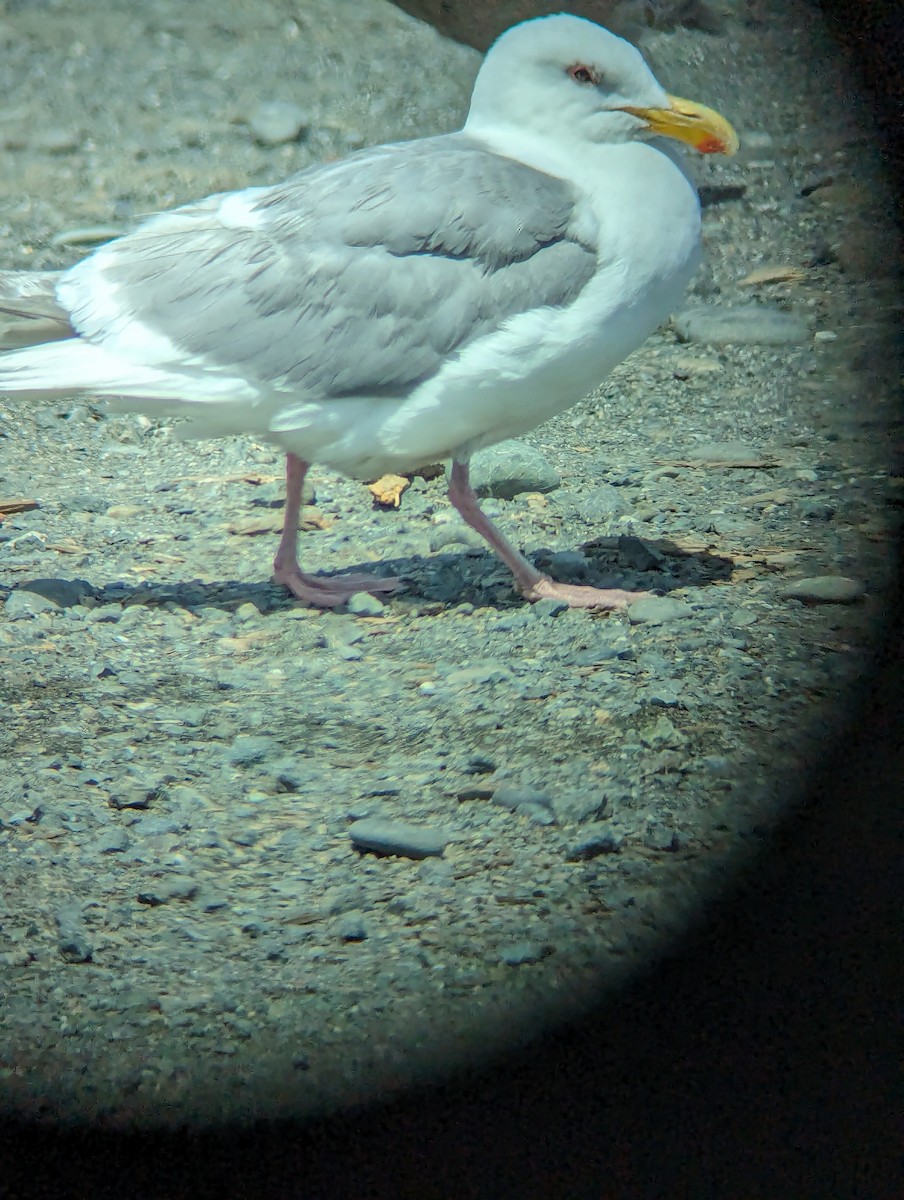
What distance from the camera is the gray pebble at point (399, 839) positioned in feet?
4.68

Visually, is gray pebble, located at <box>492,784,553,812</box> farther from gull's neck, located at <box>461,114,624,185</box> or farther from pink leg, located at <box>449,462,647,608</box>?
gull's neck, located at <box>461,114,624,185</box>

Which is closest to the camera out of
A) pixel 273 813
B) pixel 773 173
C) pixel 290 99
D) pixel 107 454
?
pixel 273 813

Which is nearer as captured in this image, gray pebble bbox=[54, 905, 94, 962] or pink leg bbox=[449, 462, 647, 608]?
gray pebble bbox=[54, 905, 94, 962]

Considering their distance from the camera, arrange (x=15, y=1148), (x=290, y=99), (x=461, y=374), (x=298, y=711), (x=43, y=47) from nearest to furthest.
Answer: (x=15, y=1148) < (x=298, y=711) < (x=461, y=374) < (x=290, y=99) < (x=43, y=47)

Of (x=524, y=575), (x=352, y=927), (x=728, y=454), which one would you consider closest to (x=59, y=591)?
(x=524, y=575)

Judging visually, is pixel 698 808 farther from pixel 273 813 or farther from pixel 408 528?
pixel 408 528

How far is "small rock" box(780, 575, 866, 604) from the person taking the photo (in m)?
1.91

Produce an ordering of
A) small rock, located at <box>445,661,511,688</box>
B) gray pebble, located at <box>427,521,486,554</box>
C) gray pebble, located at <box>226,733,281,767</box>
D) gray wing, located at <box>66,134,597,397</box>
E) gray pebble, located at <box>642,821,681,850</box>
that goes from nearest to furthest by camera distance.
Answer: gray pebble, located at <box>642,821,681,850</box> → gray pebble, located at <box>226,733,281,767</box> → small rock, located at <box>445,661,511,688</box> → gray wing, located at <box>66,134,597,397</box> → gray pebble, located at <box>427,521,486,554</box>

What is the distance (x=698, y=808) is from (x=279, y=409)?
0.97m

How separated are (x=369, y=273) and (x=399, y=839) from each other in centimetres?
93

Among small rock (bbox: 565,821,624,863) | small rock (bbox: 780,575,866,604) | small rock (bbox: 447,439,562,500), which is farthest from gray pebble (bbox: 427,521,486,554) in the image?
small rock (bbox: 565,821,624,863)

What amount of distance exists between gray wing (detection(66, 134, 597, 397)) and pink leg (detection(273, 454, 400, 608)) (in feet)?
0.93

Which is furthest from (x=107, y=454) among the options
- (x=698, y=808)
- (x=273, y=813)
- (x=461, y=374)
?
(x=698, y=808)

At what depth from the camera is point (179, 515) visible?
2.54m
